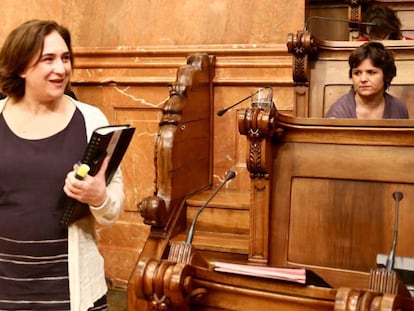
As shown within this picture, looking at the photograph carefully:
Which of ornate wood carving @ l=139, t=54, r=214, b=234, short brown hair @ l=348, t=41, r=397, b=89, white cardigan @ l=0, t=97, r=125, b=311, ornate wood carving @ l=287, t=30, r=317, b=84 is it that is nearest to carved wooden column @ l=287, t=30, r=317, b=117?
ornate wood carving @ l=287, t=30, r=317, b=84

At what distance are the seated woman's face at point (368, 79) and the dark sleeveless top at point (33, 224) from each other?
4.11 feet

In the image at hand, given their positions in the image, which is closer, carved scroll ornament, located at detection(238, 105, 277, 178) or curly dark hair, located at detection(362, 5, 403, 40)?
carved scroll ornament, located at detection(238, 105, 277, 178)

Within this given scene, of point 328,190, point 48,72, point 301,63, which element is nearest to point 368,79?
point 301,63

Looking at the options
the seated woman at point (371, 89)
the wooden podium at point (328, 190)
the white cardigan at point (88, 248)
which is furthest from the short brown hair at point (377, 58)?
the white cardigan at point (88, 248)

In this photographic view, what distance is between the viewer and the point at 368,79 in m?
2.07

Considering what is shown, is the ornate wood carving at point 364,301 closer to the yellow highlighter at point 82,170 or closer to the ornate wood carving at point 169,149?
the yellow highlighter at point 82,170

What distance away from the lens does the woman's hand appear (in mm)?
1053

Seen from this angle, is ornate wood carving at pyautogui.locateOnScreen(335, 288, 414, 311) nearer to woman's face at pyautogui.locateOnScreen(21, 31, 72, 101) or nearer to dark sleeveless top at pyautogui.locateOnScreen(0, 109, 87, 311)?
dark sleeveless top at pyautogui.locateOnScreen(0, 109, 87, 311)

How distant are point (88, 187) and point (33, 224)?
151 millimetres

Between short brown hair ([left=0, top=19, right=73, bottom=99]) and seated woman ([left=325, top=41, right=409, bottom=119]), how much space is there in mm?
1216

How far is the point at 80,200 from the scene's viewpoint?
1.08 m

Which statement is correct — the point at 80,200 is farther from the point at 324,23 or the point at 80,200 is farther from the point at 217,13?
the point at 324,23

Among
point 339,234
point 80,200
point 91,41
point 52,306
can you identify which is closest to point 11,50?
point 80,200

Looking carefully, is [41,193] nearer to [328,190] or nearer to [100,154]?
[100,154]
